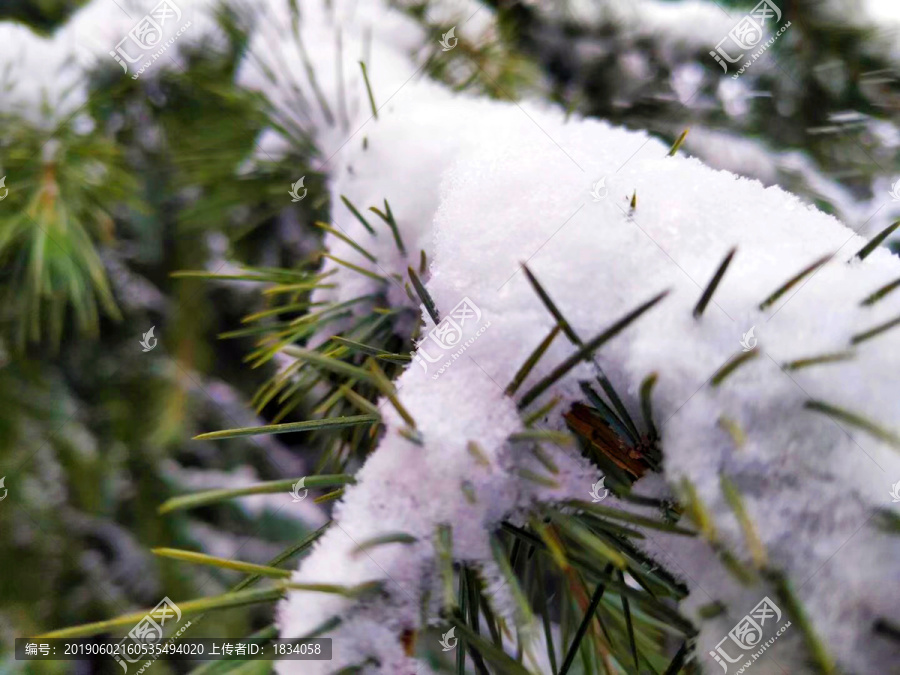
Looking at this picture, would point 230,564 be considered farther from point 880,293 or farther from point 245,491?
point 880,293

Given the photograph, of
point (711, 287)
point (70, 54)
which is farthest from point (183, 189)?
point (711, 287)

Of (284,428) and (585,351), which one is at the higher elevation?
(585,351)

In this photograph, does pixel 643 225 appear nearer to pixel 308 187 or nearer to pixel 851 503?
pixel 851 503

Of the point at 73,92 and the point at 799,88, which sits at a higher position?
the point at 799,88

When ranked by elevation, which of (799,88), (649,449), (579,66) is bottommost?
(649,449)

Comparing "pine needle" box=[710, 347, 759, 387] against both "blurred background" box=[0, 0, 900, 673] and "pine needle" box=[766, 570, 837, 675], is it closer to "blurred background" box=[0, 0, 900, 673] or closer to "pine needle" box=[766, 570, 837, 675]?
"pine needle" box=[766, 570, 837, 675]

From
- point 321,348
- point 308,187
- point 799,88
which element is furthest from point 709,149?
point 321,348
